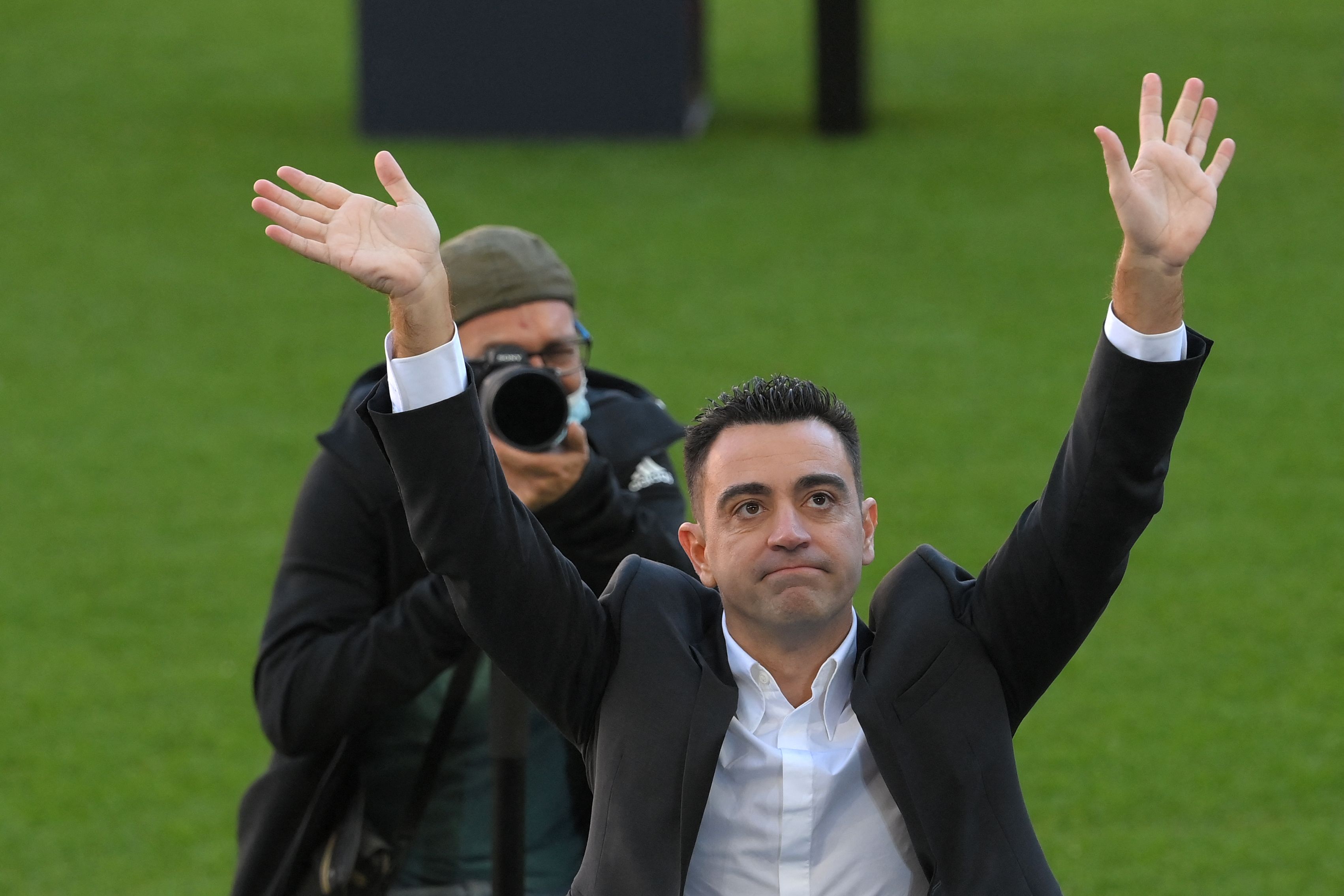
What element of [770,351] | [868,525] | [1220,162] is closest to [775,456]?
[868,525]

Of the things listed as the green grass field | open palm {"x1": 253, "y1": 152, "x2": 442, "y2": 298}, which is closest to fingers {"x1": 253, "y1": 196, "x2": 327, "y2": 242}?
open palm {"x1": 253, "y1": 152, "x2": 442, "y2": 298}

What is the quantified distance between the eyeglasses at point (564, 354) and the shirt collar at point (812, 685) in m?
0.94

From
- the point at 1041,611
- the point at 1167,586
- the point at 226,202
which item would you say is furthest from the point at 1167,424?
the point at 226,202

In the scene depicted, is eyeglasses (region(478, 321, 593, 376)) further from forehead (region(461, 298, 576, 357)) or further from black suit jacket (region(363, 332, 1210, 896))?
black suit jacket (region(363, 332, 1210, 896))

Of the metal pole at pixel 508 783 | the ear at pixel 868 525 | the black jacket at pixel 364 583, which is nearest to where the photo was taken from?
the ear at pixel 868 525

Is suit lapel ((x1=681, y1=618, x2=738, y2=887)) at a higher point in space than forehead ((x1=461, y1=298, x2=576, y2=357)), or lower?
lower

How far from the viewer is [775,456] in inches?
88.4

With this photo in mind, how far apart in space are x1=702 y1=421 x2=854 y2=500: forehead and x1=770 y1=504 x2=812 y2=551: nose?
0.17ft

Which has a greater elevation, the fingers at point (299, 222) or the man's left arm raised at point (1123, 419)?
the fingers at point (299, 222)

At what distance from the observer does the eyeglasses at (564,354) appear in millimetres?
3109

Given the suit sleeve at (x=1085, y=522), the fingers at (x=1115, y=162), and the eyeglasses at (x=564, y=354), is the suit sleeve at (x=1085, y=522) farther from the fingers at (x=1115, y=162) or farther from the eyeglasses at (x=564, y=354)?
the eyeglasses at (x=564, y=354)

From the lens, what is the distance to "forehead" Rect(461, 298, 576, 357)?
3.09 metres

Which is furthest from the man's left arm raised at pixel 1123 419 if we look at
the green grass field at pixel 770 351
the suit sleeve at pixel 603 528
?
the green grass field at pixel 770 351

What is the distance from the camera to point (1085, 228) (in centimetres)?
1063
